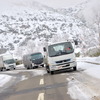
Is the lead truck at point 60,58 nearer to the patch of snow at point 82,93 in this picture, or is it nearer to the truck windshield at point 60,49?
the truck windshield at point 60,49

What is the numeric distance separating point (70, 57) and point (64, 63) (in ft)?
2.01

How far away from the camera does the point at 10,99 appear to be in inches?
377

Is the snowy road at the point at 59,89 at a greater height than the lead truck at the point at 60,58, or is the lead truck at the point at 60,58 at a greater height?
the lead truck at the point at 60,58

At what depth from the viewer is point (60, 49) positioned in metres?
19.3

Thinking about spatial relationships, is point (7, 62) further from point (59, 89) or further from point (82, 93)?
point (82, 93)

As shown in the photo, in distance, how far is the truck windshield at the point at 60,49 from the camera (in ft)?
62.6

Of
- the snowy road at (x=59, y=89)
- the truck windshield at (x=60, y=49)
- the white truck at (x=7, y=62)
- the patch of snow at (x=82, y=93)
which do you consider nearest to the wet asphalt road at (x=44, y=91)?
the snowy road at (x=59, y=89)

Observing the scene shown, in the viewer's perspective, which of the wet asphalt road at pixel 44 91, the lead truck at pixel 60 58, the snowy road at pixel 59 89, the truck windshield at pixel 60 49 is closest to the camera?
the snowy road at pixel 59 89

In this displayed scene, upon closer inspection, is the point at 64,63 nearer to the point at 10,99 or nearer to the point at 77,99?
the point at 10,99

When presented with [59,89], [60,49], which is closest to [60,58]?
[60,49]

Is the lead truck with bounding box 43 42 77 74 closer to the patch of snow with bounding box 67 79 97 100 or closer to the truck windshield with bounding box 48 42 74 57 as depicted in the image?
the truck windshield with bounding box 48 42 74 57

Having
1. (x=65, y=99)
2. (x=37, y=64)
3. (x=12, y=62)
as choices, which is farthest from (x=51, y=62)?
(x=12, y=62)

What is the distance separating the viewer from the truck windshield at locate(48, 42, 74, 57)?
1907cm

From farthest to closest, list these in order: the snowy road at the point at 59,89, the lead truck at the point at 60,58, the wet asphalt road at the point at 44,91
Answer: the lead truck at the point at 60,58
the wet asphalt road at the point at 44,91
the snowy road at the point at 59,89
